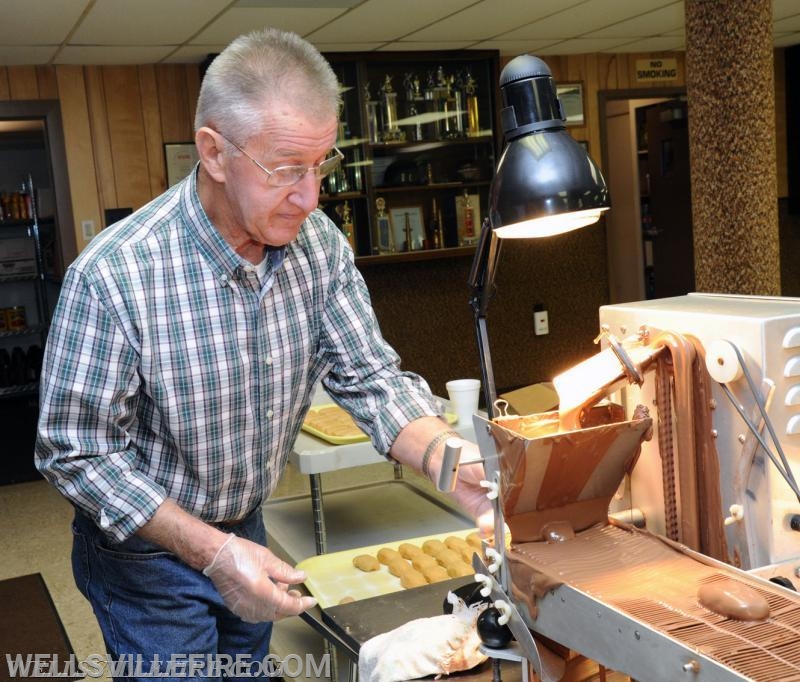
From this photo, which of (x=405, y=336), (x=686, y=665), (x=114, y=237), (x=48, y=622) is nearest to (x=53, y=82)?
(x=405, y=336)

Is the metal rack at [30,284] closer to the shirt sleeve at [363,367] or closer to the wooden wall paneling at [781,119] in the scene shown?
the shirt sleeve at [363,367]

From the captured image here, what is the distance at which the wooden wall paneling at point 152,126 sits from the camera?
17.7 feet

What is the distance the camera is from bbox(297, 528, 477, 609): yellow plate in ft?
6.36

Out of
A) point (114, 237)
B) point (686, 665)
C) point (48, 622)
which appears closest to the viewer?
point (686, 665)

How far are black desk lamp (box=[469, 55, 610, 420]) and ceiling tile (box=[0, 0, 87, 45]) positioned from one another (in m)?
3.25

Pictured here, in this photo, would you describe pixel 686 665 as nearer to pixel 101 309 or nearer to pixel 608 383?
pixel 608 383

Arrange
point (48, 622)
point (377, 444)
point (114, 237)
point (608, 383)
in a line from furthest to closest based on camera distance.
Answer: point (48, 622) < point (377, 444) < point (114, 237) < point (608, 383)

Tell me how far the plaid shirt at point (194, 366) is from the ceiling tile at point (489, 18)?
11.0ft

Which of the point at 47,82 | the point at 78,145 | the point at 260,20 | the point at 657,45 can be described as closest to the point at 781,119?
the point at 657,45

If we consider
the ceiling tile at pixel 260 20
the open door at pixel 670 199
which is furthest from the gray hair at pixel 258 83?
the open door at pixel 670 199

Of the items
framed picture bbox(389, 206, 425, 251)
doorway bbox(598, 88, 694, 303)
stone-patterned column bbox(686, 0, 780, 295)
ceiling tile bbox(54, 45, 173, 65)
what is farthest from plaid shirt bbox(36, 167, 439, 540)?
doorway bbox(598, 88, 694, 303)

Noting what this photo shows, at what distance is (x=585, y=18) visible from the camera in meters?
5.15

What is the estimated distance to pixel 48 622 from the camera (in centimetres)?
346

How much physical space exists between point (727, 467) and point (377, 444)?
0.60m
